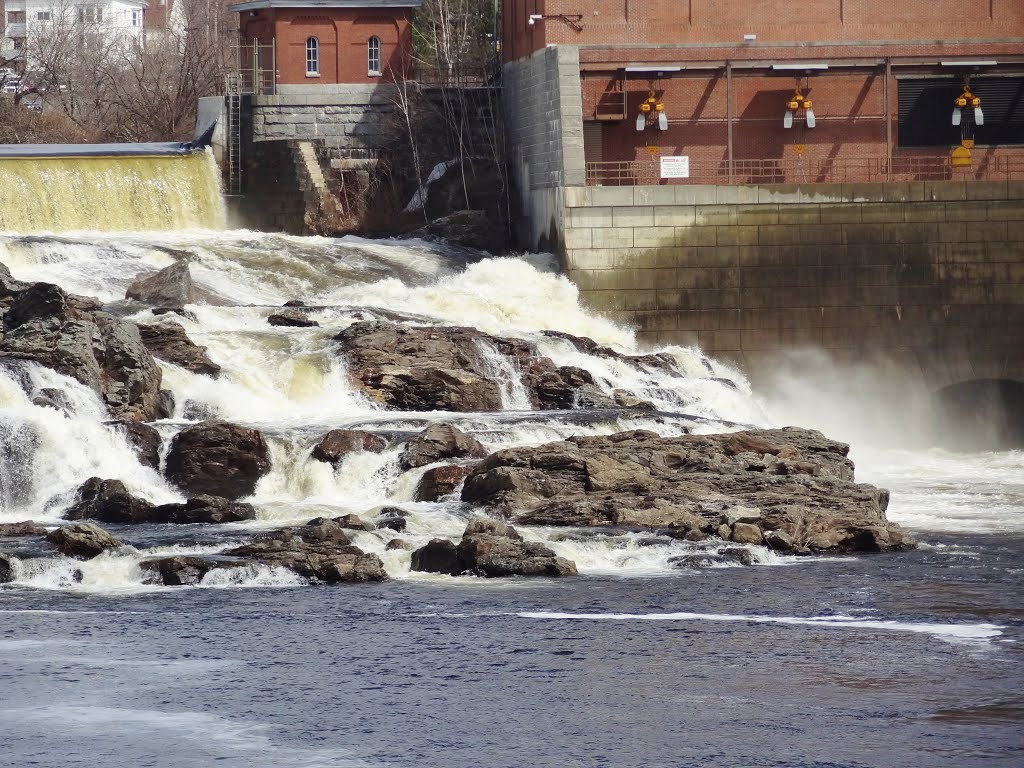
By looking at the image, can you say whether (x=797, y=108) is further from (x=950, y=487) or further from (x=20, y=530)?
(x=20, y=530)

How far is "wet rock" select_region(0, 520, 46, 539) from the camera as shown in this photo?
71.9 feet

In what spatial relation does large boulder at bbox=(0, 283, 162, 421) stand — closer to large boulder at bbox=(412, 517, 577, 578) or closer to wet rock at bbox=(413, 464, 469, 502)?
wet rock at bbox=(413, 464, 469, 502)

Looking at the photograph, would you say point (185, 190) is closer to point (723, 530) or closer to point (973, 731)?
point (723, 530)

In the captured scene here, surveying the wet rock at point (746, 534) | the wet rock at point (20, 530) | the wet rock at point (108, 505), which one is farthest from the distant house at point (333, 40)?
the wet rock at point (746, 534)

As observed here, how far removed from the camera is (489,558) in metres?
21.0

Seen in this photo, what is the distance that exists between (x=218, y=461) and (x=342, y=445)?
185 centimetres

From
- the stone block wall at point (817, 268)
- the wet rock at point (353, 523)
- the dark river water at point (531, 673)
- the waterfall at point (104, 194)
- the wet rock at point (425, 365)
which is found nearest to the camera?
the dark river water at point (531, 673)

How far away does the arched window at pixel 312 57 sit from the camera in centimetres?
4978

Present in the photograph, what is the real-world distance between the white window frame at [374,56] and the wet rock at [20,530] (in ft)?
96.8

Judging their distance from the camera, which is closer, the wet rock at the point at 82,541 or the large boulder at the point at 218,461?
the wet rock at the point at 82,541

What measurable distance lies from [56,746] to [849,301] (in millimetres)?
29408

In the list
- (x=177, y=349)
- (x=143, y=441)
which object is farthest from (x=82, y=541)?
(x=177, y=349)

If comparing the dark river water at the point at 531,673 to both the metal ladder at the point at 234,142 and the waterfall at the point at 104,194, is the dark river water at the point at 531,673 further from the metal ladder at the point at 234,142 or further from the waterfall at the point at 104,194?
the metal ladder at the point at 234,142

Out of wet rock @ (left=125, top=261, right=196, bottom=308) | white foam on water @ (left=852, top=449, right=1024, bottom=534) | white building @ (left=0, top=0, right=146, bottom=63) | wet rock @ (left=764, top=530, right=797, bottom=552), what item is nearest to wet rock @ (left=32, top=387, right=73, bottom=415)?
wet rock @ (left=125, top=261, right=196, bottom=308)
